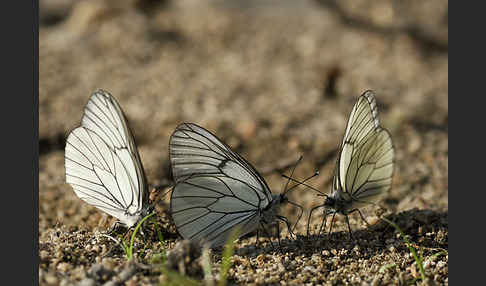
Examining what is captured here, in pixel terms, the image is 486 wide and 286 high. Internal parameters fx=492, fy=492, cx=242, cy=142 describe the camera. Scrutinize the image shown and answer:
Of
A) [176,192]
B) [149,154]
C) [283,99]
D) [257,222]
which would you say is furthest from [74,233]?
[283,99]

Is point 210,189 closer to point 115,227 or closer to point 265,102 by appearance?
point 115,227

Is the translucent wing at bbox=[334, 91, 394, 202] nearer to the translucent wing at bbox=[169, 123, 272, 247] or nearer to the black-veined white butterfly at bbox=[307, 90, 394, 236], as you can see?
the black-veined white butterfly at bbox=[307, 90, 394, 236]

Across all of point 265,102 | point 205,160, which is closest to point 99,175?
point 205,160

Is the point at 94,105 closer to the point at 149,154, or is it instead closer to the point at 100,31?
the point at 149,154

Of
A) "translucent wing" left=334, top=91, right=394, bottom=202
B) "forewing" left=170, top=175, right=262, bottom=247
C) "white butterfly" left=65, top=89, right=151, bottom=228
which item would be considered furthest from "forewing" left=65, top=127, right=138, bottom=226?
"translucent wing" left=334, top=91, right=394, bottom=202

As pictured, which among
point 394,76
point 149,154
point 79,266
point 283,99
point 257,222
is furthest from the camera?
point 394,76

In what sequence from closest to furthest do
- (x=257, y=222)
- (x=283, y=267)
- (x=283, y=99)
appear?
A: (x=283, y=267) < (x=257, y=222) < (x=283, y=99)
